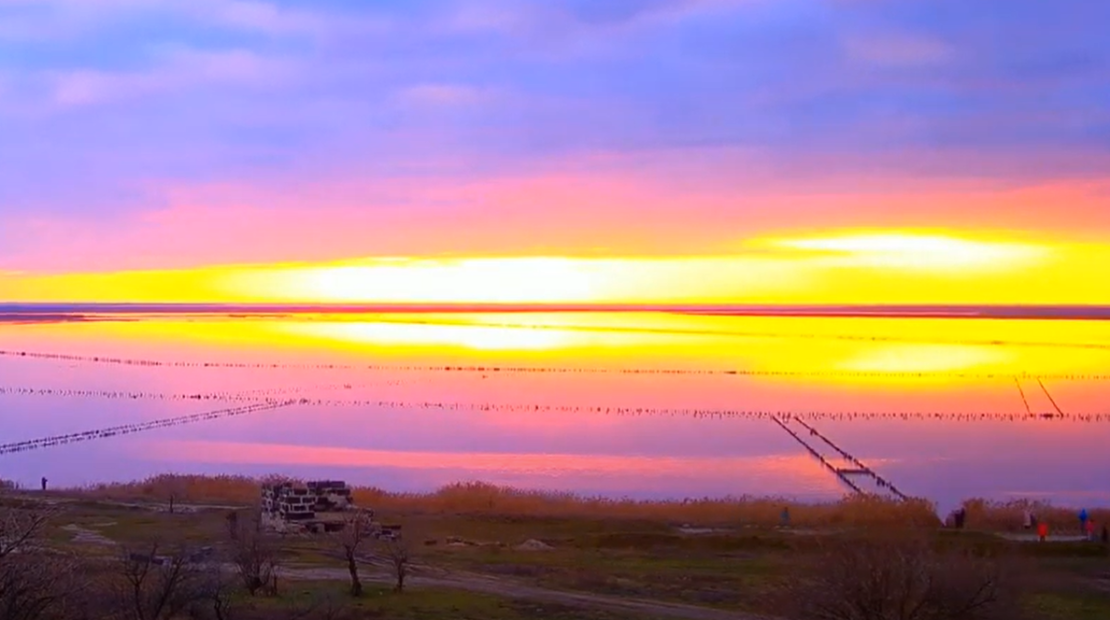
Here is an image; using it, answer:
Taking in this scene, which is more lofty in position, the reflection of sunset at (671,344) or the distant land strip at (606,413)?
the reflection of sunset at (671,344)

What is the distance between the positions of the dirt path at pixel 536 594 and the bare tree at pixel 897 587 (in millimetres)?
1717

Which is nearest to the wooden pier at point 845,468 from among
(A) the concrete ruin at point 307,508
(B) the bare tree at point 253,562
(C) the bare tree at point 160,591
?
(A) the concrete ruin at point 307,508

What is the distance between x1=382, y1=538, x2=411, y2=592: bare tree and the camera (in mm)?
17891

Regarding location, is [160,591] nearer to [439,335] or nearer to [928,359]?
[928,359]

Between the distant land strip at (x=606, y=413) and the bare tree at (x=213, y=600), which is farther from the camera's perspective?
the distant land strip at (x=606, y=413)

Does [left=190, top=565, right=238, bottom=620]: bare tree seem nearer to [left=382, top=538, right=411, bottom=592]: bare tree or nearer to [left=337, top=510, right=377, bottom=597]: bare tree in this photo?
[left=337, top=510, right=377, bottom=597]: bare tree

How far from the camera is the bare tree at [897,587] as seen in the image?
41.7 feet

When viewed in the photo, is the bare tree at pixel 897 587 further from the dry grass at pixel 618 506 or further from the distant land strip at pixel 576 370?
the distant land strip at pixel 576 370

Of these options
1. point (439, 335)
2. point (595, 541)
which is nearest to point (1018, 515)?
point (595, 541)

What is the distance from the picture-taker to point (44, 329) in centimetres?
10006

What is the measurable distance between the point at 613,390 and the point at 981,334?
49988 millimetres

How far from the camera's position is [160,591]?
1314 cm

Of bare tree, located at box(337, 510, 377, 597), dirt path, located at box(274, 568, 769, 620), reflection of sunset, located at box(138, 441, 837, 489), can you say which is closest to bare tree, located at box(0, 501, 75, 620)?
bare tree, located at box(337, 510, 377, 597)

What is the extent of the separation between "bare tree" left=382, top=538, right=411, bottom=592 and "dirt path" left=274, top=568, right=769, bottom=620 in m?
0.29
